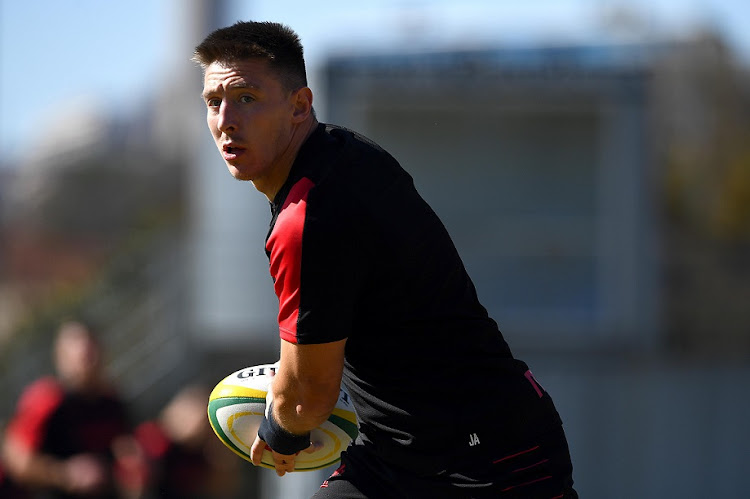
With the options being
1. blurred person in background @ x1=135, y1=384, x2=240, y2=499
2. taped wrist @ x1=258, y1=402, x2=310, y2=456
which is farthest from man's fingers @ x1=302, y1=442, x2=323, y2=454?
blurred person in background @ x1=135, y1=384, x2=240, y2=499

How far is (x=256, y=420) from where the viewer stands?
3955 mm

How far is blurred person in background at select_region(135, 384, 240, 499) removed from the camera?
28.3 ft

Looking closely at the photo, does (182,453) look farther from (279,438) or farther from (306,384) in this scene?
(306,384)

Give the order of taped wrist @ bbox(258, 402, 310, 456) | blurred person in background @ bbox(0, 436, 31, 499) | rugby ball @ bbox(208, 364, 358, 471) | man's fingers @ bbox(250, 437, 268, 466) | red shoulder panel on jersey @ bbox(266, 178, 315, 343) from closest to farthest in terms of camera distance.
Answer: red shoulder panel on jersey @ bbox(266, 178, 315, 343), taped wrist @ bbox(258, 402, 310, 456), man's fingers @ bbox(250, 437, 268, 466), rugby ball @ bbox(208, 364, 358, 471), blurred person in background @ bbox(0, 436, 31, 499)

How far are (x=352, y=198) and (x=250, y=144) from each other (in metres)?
0.39

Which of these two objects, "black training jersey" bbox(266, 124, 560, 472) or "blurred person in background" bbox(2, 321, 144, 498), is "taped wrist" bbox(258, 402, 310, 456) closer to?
"black training jersey" bbox(266, 124, 560, 472)

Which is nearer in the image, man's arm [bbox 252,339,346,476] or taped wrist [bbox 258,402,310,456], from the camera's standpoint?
man's arm [bbox 252,339,346,476]

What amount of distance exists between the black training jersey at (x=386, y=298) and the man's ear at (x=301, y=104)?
2.6 inches

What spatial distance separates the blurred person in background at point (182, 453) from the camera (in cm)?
864

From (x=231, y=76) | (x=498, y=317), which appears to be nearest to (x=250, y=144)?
(x=231, y=76)

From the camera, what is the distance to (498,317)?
15.7 m

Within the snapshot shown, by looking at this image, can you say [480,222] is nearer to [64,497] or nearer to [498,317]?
[498,317]

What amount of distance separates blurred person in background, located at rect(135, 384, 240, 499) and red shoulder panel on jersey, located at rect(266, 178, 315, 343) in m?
5.65

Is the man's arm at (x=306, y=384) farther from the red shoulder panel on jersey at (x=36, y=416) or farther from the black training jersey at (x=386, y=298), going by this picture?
the red shoulder panel on jersey at (x=36, y=416)
